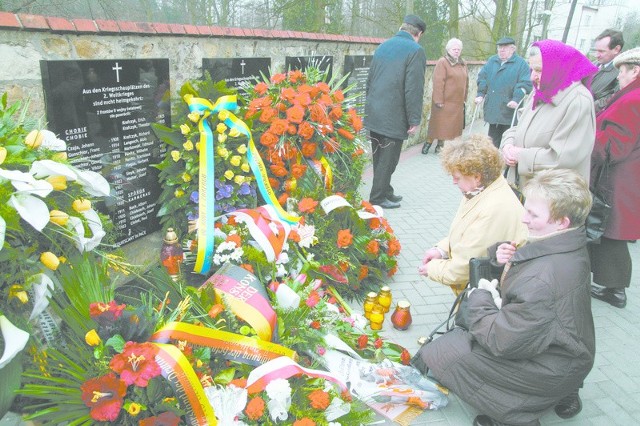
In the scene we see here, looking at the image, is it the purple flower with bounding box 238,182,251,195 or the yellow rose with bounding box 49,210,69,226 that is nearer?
the yellow rose with bounding box 49,210,69,226

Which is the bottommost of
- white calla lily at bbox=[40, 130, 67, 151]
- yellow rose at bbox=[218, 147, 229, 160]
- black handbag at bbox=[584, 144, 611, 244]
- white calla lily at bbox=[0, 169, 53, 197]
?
black handbag at bbox=[584, 144, 611, 244]

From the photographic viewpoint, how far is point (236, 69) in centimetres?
431

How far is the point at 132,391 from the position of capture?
6.18 ft

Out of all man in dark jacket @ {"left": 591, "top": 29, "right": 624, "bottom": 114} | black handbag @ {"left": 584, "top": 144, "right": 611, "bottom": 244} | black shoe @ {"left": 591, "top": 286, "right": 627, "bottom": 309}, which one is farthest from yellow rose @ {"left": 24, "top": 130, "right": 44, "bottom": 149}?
man in dark jacket @ {"left": 591, "top": 29, "right": 624, "bottom": 114}

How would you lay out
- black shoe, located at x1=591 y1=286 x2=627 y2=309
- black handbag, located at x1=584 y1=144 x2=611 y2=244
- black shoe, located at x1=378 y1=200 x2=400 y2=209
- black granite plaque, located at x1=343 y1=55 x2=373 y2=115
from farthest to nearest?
black granite plaque, located at x1=343 y1=55 x2=373 y2=115 → black shoe, located at x1=378 y1=200 x2=400 y2=209 → black shoe, located at x1=591 y1=286 x2=627 y2=309 → black handbag, located at x1=584 y1=144 x2=611 y2=244

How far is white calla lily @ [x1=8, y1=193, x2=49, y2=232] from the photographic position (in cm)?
157

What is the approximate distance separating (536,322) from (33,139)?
2.16 meters

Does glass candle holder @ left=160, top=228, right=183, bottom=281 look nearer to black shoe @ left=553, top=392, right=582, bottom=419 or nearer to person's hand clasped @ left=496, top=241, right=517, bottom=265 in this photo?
person's hand clasped @ left=496, top=241, right=517, bottom=265

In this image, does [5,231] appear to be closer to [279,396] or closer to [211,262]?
[279,396]

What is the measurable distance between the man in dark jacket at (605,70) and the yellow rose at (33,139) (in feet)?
14.3

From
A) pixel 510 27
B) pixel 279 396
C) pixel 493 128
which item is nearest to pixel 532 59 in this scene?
pixel 279 396

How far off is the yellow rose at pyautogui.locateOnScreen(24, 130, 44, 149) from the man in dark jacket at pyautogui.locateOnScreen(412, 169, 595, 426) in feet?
6.79

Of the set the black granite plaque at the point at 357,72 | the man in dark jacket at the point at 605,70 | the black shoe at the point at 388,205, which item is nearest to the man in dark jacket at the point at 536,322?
the man in dark jacket at the point at 605,70

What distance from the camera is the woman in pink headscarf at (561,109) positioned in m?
3.26
